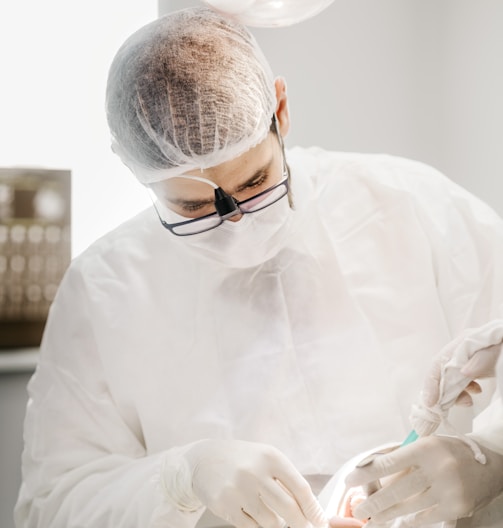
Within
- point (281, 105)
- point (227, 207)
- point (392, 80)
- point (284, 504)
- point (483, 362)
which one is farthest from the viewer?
point (392, 80)

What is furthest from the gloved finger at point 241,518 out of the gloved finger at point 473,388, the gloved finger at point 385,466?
the gloved finger at point 473,388

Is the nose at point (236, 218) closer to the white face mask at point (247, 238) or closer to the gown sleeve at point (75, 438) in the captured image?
the white face mask at point (247, 238)

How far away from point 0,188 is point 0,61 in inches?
14.9

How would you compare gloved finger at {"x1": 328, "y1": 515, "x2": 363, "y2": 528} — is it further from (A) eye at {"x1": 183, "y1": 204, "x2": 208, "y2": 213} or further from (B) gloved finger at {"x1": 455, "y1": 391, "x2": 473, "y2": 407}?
(A) eye at {"x1": 183, "y1": 204, "x2": 208, "y2": 213}

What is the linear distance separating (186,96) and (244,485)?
70 centimetres

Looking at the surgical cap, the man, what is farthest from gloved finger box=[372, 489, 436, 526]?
A: the surgical cap

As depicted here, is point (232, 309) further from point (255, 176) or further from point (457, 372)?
point (457, 372)

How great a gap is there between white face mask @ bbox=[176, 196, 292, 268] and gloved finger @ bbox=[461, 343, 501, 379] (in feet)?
1.62

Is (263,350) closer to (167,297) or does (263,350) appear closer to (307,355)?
(307,355)

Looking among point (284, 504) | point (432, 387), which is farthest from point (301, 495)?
point (432, 387)

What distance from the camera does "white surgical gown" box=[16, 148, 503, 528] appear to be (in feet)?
4.92

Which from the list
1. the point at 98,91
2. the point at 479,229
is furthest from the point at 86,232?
the point at 479,229

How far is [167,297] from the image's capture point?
162 centimetres

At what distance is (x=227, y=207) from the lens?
1.36 m
